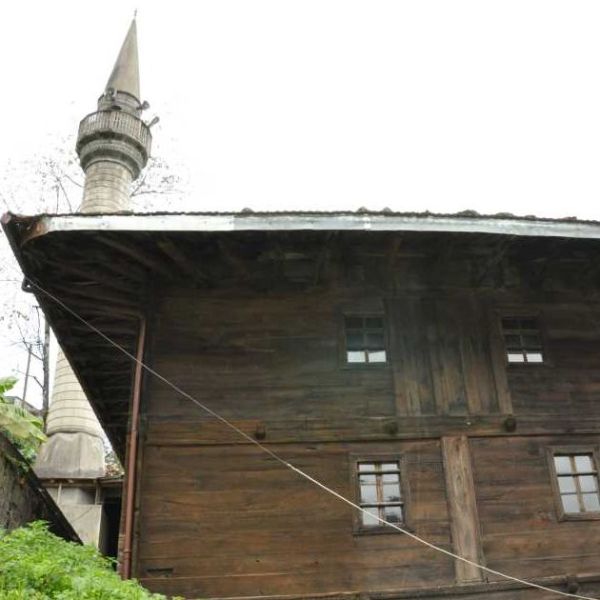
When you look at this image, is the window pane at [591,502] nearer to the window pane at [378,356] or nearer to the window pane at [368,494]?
the window pane at [368,494]

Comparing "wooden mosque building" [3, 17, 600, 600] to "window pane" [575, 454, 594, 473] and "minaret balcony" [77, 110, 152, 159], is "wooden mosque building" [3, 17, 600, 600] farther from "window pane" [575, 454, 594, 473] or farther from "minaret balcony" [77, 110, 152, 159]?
"minaret balcony" [77, 110, 152, 159]

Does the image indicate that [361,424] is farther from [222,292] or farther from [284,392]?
[222,292]

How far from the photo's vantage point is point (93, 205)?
27062 millimetres

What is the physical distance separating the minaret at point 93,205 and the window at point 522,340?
15037 millimetres

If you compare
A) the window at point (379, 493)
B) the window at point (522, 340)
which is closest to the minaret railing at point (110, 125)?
the window at point (522, 340)

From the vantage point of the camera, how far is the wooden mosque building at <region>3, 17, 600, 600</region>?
9.38 meters

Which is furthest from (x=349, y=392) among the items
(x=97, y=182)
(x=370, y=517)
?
(x=97, y=182)

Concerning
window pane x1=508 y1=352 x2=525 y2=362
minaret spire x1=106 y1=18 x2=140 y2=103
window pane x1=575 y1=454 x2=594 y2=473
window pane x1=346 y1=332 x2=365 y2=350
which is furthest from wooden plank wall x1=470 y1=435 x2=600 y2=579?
minaret spire x1=106 y1=18 x2=140 y2=103

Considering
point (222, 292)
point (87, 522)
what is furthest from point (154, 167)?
point (222, 292)

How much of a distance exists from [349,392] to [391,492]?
1.56 m

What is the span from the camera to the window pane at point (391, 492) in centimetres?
982

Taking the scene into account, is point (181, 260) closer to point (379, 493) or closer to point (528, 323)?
point (379, 493)

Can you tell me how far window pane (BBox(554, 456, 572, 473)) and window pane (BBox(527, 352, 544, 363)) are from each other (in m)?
1.55

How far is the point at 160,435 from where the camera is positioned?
997 centimetres
